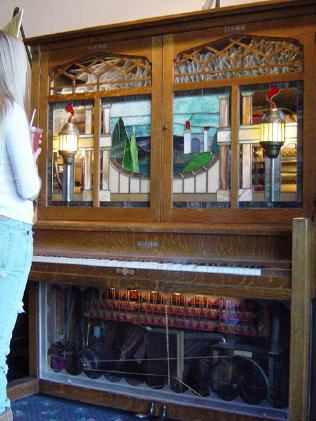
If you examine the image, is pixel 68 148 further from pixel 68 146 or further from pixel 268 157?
pixel 268 157

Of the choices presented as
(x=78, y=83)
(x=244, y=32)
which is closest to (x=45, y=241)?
(x=78, y=83)

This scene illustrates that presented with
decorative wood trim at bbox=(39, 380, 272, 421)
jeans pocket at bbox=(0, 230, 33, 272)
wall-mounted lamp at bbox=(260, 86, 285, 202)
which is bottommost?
decorative wood trim at bbox=(39, 380, 272, 421)

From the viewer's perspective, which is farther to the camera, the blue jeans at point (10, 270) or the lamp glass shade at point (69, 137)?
the lamp glass shade at point (69, 137)

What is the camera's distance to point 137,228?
2715 mm

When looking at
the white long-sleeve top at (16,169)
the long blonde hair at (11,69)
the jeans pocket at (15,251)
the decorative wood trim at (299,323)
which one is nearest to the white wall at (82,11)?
the decorative wood trim at (299,323)

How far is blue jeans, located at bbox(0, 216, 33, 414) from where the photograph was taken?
5.54ft

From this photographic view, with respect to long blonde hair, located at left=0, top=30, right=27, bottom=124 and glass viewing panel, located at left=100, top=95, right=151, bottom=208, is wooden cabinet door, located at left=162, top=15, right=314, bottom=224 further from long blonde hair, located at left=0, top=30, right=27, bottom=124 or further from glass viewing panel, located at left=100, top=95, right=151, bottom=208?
long blonde hair, located at left=0, top=30, right=27, bottom=124

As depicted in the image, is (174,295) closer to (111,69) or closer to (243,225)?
(243,225)

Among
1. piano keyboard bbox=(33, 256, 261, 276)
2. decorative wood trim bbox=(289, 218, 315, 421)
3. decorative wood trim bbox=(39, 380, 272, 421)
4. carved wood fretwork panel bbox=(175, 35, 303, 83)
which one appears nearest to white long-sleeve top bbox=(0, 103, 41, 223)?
piano keyboard bbox=(33, 256, 261, 276)

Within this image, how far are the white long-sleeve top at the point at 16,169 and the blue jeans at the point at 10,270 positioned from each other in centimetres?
4

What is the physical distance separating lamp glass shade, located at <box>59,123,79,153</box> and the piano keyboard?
628 mm

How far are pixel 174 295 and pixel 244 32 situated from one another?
126 centimetres

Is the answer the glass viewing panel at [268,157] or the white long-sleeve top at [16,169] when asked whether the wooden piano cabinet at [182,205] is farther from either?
the white long-sleeve top at [16,169]

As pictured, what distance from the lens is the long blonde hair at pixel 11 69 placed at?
5.70ft
